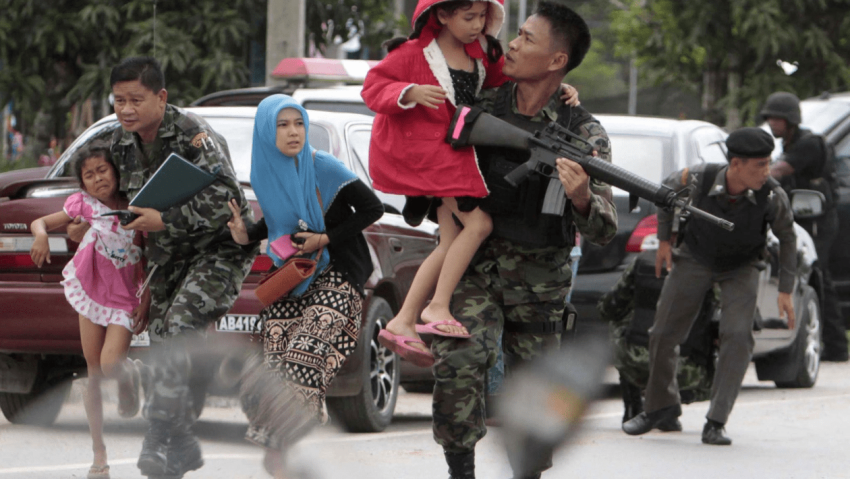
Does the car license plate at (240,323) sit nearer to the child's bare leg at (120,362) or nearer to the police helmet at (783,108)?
the child's bare leg at (120,362)

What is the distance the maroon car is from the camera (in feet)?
23.7

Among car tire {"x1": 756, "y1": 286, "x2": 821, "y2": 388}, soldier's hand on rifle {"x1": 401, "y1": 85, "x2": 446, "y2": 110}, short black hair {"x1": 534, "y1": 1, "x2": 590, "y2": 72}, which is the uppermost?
short black hair {"x1": 534, "y1": 1, "x2": 590, "y2": 72}

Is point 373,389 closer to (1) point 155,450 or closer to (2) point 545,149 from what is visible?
(1) point 155,450

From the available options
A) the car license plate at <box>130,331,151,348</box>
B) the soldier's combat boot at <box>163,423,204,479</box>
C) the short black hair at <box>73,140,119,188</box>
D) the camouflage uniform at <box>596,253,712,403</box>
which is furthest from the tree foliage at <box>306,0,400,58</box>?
the soldier's combat boot at <box>163,423,204,479</box>

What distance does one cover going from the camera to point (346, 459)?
20.6 ft

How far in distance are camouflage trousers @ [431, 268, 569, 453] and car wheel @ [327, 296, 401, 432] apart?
7.56ft

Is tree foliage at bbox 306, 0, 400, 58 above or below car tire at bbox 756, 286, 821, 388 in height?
above

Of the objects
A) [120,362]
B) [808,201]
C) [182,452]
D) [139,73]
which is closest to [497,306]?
[182,452]

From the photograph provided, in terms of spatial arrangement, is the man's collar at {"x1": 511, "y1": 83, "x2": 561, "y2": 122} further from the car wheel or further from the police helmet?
the police helmet

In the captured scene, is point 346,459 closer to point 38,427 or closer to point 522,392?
point 522,392

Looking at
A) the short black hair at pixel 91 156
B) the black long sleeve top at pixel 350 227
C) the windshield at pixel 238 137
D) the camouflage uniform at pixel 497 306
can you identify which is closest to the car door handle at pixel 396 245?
the windshield at pixel 238 137

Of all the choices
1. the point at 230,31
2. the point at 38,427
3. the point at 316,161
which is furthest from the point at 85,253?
the point at 230,31

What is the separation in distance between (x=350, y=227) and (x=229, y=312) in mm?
1382

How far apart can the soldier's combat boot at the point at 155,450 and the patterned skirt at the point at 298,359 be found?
12.3 inches
